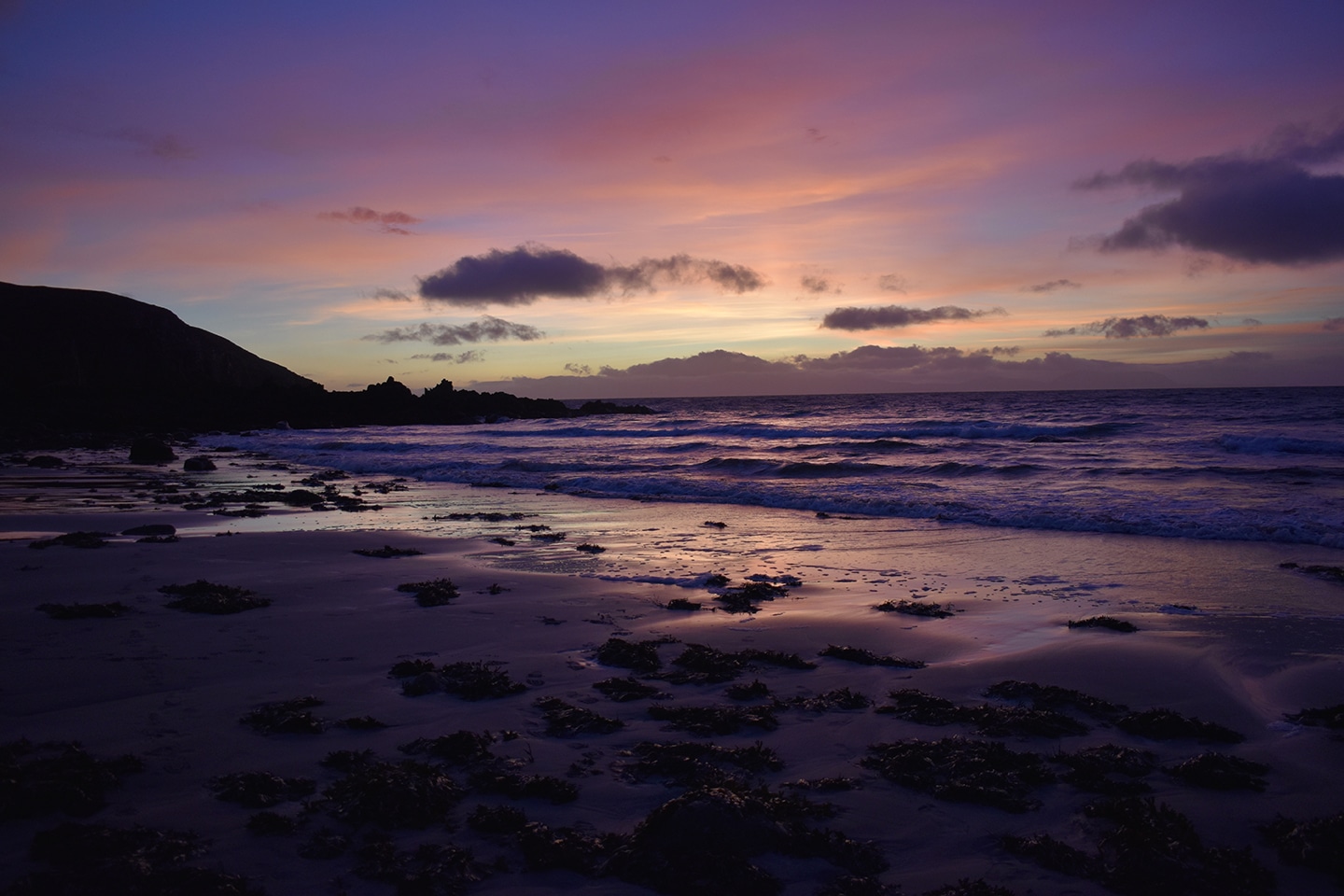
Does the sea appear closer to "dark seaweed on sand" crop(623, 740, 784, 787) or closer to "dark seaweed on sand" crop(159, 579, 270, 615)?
"dark seaweed on sand" crop(159, 579, 270, 615)

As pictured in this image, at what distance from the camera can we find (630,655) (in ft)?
19.6

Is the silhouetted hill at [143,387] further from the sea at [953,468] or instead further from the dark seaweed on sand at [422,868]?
the dark seaweed on sand at [422,868]

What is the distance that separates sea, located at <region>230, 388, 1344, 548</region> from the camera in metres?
14.4

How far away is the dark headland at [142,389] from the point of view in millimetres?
49125

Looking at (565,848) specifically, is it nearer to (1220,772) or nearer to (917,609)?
(1220,772)

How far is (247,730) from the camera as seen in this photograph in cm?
440

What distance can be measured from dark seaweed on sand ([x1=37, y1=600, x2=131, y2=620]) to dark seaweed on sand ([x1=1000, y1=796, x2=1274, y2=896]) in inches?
299

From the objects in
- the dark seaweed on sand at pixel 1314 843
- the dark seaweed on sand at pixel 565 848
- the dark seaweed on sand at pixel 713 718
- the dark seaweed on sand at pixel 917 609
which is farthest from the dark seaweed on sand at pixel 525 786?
the dark seaweed on sand at pixel 917 609

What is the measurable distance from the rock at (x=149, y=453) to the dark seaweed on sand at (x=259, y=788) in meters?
28.1

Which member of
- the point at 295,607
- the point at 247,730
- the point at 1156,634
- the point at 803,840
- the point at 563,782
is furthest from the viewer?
the point at 295,607

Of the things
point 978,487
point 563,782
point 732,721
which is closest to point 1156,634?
point 732,721

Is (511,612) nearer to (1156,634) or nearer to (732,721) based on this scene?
(732,721)

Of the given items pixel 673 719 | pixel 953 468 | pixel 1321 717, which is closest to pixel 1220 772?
pixel 1321 717

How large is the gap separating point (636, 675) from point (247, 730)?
2627 mm
